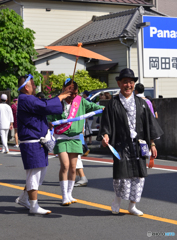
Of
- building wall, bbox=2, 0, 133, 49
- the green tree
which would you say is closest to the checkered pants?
the green tree

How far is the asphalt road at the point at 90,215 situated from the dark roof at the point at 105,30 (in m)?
19.2

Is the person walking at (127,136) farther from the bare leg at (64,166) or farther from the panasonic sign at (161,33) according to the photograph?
the panasonic sign at (161,33)

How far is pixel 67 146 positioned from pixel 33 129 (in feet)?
2.79

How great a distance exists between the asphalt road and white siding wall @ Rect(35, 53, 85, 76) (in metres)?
19.4

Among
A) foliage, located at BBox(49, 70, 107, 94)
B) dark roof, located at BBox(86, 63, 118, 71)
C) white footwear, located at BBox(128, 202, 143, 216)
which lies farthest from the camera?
dark roof, located at BBox(86, 63, 118, 71)

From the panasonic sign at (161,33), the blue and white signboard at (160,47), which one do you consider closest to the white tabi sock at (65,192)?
the blue and white signboard at (160,47)

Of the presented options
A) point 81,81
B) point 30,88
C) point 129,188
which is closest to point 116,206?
point 129,188

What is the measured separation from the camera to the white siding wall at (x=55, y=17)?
31547mm

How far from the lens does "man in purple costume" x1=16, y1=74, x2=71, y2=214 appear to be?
17.6 ft

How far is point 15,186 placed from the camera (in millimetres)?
7891

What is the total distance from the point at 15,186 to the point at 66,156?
7.04 ft

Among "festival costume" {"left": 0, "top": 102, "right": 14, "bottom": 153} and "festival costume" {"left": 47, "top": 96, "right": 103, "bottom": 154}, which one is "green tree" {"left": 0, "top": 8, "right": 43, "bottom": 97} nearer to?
"festival costume" {"left": 0, "top": 102, "right": 14, "bottom": 153}

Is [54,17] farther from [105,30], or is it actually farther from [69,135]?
[69,135]

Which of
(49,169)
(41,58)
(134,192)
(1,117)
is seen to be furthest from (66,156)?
(41,58)
